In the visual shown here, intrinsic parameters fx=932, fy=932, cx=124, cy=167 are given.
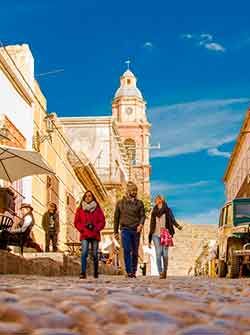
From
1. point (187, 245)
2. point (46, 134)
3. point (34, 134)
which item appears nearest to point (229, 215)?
point (34, 134)

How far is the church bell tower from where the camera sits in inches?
3733

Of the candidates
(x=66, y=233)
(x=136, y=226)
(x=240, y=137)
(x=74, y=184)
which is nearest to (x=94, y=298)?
(x=136, y=226)

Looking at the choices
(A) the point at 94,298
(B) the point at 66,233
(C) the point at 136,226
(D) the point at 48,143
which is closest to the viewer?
(A) the point at 94,298

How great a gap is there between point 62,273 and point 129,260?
4.22 metres

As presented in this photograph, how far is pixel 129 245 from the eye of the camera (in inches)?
608

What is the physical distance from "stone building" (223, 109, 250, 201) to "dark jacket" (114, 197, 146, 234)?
131 feet

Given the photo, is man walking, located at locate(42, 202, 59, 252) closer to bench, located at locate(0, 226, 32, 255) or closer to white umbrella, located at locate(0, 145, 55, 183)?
white umbrella, located at locate(0, 145, 55, 183)

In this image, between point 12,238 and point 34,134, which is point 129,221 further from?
point 34,134

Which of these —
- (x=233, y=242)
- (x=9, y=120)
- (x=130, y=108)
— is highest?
(x=130, y=108)

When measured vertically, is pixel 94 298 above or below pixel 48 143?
below

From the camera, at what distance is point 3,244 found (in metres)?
17.3

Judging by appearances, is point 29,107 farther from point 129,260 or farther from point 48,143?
point 129,260

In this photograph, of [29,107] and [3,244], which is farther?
[29,107]

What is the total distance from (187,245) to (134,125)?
14.7m
